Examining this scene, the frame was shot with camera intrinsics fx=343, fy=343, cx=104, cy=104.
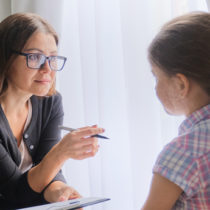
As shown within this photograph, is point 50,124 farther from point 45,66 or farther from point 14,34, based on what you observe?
point 14,34

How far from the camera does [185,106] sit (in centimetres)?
92

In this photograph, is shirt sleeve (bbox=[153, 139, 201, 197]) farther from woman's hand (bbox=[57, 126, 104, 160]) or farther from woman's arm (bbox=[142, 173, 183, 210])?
woman's hand (bbox=[57, 126, 104, 160])

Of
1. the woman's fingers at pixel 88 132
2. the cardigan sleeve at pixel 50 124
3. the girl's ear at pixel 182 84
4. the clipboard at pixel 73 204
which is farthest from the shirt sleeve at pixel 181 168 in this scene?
the cardigan sleeve at pixel 50 124

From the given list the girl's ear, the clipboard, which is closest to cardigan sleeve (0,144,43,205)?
the clipboard

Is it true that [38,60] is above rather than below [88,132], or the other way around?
above

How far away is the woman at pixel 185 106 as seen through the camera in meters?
0.79

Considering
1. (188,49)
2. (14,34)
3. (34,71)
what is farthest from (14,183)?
(188,49)

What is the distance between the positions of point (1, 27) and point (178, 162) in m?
0.87

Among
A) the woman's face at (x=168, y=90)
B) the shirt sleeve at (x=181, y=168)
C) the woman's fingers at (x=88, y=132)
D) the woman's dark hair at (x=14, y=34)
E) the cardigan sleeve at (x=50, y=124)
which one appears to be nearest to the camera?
the shirt sleeve at (x=181, y=168)

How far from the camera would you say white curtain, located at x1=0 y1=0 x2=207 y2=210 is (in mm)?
1557

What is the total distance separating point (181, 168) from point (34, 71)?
0.72 m

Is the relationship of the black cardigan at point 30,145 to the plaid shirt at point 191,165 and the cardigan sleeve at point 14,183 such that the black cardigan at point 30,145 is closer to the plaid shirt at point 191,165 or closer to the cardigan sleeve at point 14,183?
the cardigan sleeve at point 14,183

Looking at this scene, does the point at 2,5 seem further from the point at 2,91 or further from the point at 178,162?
the point at 178,162

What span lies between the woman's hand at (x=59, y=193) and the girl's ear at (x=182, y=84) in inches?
22.1
